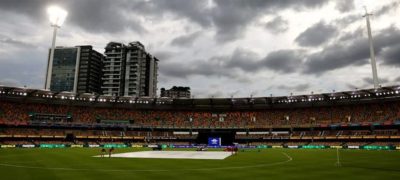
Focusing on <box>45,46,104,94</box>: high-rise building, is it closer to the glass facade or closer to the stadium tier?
the glass facade

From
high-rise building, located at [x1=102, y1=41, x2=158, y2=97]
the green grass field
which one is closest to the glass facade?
high-rise building, located at [x1=102, y1=41, x2=158, y2=97]

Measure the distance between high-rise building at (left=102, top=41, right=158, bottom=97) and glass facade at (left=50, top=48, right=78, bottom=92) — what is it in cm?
2015

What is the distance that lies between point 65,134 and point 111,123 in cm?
1573

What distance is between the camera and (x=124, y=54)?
17438 cm

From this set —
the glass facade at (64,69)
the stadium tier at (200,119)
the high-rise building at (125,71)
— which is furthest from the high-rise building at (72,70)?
the stadium tier at (200,119)

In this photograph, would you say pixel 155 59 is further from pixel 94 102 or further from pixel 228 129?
pixel 228 129

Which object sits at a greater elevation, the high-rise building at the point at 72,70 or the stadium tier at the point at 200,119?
the high-rise building at the point at 72,70

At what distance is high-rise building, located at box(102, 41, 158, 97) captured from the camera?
562 ft

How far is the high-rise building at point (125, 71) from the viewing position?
17138 cm

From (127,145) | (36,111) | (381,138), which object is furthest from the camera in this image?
(36,111)

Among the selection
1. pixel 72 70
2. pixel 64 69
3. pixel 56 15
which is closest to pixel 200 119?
pixel 56 15

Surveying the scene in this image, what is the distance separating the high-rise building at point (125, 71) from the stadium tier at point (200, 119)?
61.9 meters

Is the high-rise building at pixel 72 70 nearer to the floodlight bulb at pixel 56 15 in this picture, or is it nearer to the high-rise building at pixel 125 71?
the high-rise building at pixel 125 71

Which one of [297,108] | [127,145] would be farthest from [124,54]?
[297,108]
